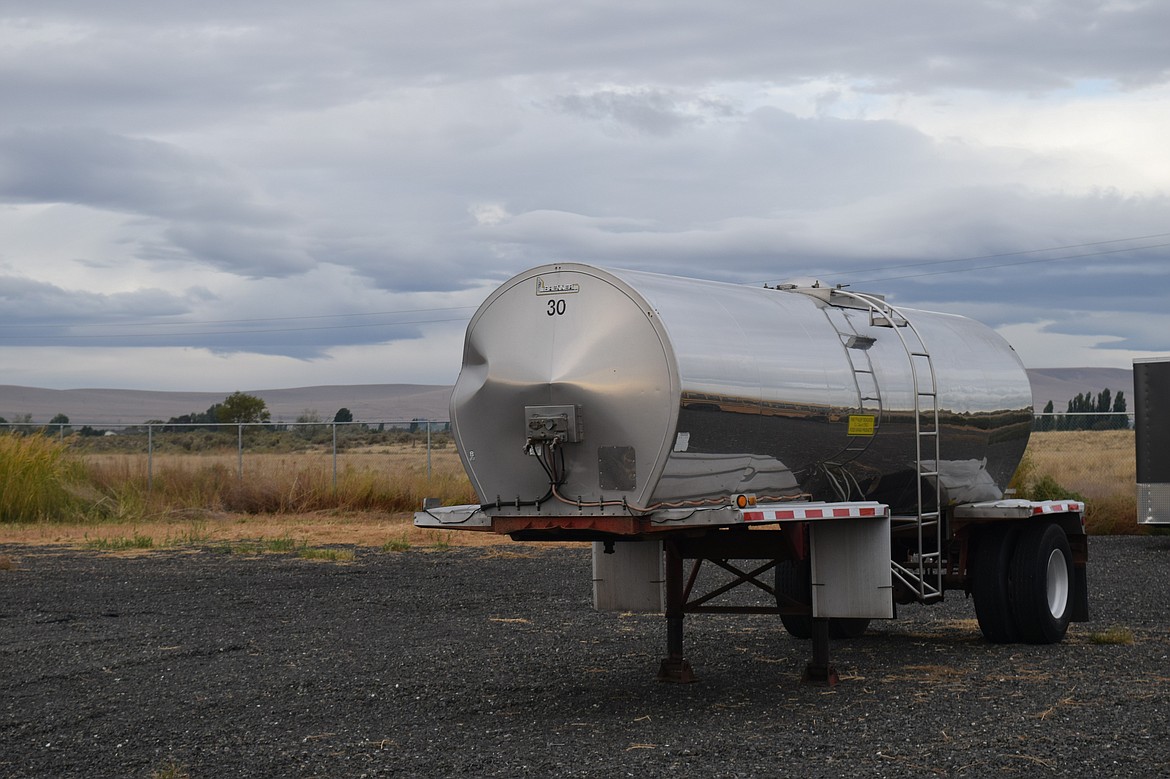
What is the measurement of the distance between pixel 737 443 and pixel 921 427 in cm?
269

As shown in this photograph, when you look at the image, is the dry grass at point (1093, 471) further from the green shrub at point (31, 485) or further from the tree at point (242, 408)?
the tree at point (242, 408)

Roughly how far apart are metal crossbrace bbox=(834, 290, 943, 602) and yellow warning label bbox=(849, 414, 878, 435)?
2.62 ft

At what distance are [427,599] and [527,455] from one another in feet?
24.4

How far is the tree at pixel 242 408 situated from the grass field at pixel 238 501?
4063 centimetres

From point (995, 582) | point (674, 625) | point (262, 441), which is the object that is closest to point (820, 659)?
point (674, 625)

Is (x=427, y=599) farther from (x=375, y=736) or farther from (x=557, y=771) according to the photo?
(x=557, y=771)

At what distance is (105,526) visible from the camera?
88.7 ft

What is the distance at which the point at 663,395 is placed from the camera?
900cm

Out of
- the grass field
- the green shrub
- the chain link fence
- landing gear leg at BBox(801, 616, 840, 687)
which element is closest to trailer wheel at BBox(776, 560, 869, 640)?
landing gear leg at BBox(801, 616, 840, 687)

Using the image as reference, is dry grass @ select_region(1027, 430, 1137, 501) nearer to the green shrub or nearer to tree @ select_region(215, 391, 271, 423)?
the green shrub

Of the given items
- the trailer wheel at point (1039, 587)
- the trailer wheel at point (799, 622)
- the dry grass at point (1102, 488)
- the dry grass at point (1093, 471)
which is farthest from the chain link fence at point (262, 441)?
the trailer wheel at point (1039, 587)

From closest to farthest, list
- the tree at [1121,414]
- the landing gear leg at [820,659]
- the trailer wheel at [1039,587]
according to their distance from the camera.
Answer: the landing gear leg at [820,659] → the trailer wheel at [1039,587] → the tree at [1121,414]

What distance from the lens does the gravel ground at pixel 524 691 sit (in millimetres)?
8172

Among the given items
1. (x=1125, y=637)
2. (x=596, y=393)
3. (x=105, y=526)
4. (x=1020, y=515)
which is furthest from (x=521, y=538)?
(x=105, y=526)
